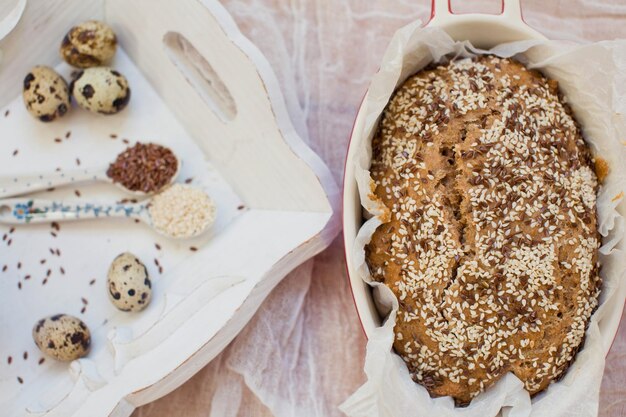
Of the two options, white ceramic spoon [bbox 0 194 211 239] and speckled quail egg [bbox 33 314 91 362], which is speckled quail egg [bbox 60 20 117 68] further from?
speckled quail egg [bbox 33 314 91 362]

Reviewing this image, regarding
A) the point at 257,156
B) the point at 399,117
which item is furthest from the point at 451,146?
the point at 257,156

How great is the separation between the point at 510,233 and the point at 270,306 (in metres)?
0.58

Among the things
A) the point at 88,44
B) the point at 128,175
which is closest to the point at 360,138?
the point at 128,175

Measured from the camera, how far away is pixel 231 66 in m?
1.61

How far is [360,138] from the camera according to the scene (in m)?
1.45

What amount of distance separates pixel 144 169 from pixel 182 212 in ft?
0.42

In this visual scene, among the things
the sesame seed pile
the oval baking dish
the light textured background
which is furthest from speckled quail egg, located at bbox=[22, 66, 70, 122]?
the oval baking dish

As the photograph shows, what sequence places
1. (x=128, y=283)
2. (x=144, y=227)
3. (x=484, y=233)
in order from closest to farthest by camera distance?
(x=484, y=233), (x=128, y=283), (x=144, y=227)

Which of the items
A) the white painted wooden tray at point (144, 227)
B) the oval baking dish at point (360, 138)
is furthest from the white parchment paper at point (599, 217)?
the white painted wooden tray at point (144, 227)

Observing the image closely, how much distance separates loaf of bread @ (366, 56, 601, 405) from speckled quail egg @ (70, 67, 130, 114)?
59 centimetres

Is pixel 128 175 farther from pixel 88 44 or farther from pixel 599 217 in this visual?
pixel 599 217

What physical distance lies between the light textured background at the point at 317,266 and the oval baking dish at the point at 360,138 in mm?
277

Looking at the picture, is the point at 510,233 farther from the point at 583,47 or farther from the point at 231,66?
the point at 231,66

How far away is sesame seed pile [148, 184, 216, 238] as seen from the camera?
5.47 ft
